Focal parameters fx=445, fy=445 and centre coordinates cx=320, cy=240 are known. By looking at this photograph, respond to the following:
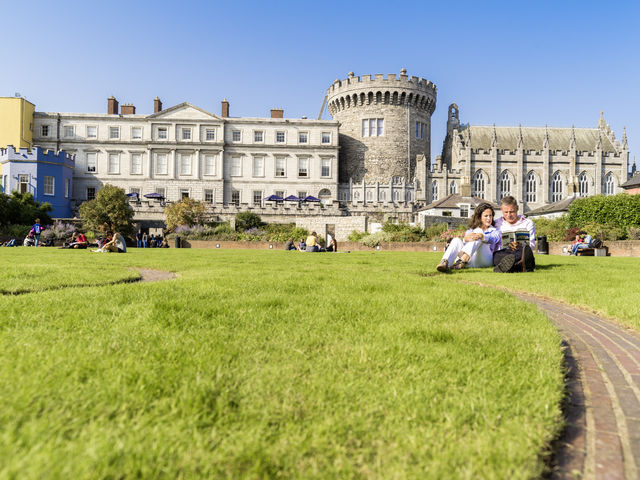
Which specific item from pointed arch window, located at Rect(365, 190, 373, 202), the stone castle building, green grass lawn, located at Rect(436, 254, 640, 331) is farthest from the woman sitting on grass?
pointed arch window, located at Rect(365, 190, 373, 202)

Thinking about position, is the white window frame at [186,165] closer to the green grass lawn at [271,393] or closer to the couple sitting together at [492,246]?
the couple sitting together at [492,246]

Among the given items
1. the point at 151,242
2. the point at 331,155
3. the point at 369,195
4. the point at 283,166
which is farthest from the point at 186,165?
the point at 151,242

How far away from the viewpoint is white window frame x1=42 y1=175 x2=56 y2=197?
45.1m

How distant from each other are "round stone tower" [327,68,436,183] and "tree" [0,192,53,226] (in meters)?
34.8

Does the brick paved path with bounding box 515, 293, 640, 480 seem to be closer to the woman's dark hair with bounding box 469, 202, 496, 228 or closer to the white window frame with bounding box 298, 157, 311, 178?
the woman's dark hair with bounding box 469, 202, 496, 228

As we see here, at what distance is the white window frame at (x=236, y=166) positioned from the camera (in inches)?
2149

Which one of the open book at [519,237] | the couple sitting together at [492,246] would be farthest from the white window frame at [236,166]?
the open book at [519,237]

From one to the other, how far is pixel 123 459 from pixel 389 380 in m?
1.46

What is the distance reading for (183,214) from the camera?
36062 millimetres

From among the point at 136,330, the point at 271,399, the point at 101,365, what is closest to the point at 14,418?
the point at 101,365

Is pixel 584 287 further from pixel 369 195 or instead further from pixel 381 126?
pixel 381 126

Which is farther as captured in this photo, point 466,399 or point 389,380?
point 389,380

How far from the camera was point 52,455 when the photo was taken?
1.72 meters

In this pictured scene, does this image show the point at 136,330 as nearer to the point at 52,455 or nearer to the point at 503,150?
A: the point at 52,455
